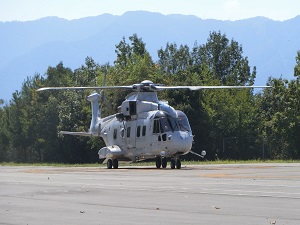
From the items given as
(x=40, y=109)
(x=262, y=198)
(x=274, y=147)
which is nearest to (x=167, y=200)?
(x=262, y=198)

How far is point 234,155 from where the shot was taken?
72.8m

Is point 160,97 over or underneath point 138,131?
over

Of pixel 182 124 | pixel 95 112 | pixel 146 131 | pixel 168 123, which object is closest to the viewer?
pixel 168 123

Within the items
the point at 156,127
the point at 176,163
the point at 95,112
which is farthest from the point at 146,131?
the point at 95,112

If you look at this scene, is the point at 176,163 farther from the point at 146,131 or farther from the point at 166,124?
the point at 146,131

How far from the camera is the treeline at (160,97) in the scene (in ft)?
240

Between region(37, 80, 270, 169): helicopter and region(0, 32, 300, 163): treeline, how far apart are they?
18.9 m

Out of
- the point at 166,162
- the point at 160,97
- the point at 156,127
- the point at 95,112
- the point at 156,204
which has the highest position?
the point at 160,97

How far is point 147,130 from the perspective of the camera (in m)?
40.6

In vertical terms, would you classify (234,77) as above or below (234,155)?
above

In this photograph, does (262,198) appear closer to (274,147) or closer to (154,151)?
(154,151)

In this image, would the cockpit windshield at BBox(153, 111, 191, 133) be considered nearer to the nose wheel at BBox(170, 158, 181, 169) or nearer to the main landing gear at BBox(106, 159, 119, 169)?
the nose wheel at BBox(170, 158, 181, 169)

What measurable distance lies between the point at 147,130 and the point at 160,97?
3047 cm

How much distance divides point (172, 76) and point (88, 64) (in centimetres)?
2718
